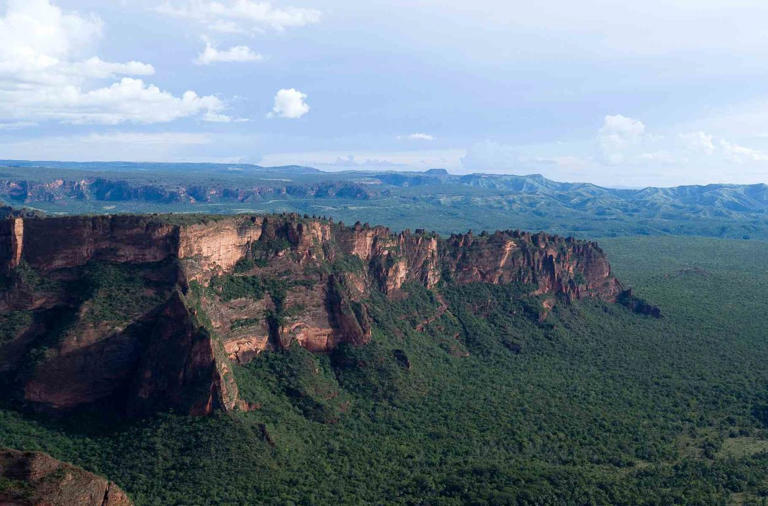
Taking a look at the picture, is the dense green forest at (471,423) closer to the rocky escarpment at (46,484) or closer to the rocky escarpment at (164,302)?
the rocky escarpment at (164,302)

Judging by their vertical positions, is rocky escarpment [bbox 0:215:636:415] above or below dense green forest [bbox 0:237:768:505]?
above

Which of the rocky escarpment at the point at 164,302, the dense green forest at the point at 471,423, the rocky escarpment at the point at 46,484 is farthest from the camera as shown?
the rocky escarpment at the point at 164,302

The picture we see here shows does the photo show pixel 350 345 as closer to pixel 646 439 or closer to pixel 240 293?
pixel 240 293

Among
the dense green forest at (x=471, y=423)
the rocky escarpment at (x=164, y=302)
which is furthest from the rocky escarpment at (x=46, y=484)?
the rocky escarpment at (x=164, y=302)

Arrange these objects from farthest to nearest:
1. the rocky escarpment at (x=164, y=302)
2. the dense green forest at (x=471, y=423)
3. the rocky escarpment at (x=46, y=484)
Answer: the rocky escarpment at (x=164, y=302) < the dense green forest at (x=471, y=423) < the rocky escarpment at (x=46, y=484)

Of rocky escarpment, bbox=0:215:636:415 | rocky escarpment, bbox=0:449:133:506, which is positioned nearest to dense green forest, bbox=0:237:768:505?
rocky escarpment, bbox=0:215:636:415

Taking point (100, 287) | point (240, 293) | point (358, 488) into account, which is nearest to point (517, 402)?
point (358, 488)

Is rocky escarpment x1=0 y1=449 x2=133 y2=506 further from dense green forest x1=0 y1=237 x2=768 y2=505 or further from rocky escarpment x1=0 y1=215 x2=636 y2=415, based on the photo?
rocky escarpment x1=0 y1=215 x2=636 y2=415
